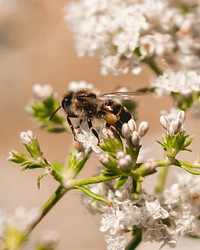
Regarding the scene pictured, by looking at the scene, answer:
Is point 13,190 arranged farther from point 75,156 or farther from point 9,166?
point 75,156

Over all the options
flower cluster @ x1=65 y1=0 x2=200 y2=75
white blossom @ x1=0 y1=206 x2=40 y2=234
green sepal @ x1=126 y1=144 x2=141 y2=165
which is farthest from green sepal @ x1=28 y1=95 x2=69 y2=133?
green sepal @ x1=126 y1=144 x2=141 y2=165

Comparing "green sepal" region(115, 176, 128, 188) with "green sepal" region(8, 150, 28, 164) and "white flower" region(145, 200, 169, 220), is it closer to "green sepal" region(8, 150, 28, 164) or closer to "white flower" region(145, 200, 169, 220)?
"white flower" region(145, 200, 169, 220)

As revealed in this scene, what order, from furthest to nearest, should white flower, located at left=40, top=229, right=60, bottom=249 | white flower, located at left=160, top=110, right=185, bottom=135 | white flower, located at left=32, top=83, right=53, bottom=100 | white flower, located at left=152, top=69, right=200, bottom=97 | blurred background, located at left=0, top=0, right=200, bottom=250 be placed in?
blurred background, located at left=0, top=0, right=200, bottom=250
white flower, located at left=32, top=83, right=53, bottom=100
white flower, located at left=40, top=229, right=60, bottom=249
white flower, located at left=152, top=69, right=200, bottom=97
white flower, located at left=160, top=110, right=185, bottom=135

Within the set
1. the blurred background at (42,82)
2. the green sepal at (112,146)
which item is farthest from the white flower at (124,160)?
the blurred background at (42,82)

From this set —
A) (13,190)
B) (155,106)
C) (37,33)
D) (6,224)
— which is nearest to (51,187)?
(13,190)

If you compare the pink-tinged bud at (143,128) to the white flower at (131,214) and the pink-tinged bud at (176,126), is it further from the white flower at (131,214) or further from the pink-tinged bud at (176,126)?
the white flower at (131,214)
